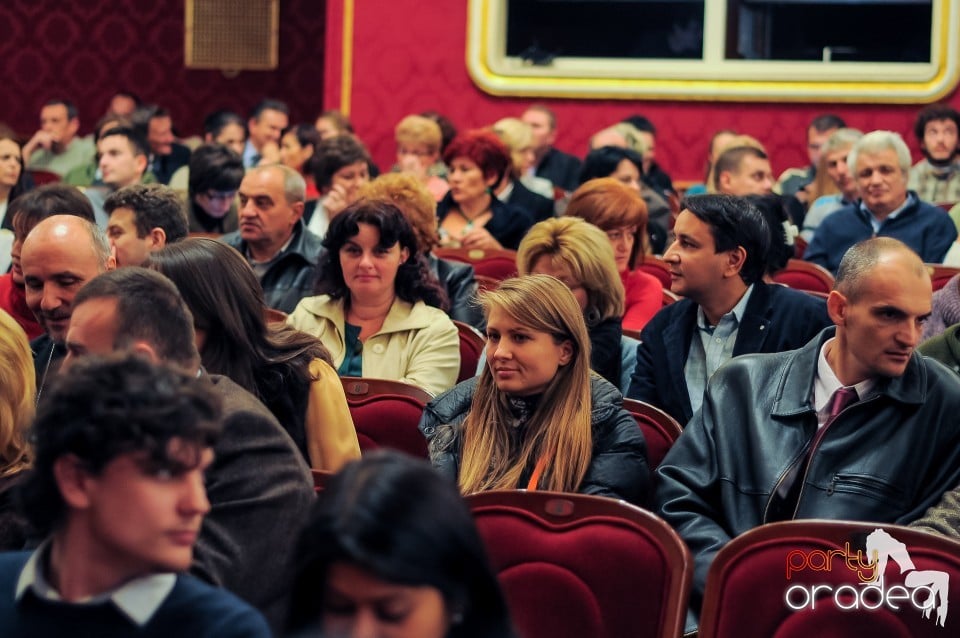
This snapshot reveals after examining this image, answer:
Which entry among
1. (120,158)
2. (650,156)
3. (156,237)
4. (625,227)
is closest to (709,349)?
(625,227)

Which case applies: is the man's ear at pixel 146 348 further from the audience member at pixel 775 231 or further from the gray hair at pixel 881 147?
the gray hair at pixel 881 147

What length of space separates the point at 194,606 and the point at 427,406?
65.4 inches

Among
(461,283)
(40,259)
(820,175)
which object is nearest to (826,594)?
(40,259)

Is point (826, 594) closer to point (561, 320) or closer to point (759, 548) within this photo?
point (759, 548)

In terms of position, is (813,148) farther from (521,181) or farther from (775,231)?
(775,231)

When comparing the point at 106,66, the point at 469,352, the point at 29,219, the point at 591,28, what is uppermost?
Answer: the point at 591,28

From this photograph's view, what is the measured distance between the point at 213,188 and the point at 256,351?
3792mm

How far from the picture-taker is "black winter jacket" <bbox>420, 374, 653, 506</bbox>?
122 inches

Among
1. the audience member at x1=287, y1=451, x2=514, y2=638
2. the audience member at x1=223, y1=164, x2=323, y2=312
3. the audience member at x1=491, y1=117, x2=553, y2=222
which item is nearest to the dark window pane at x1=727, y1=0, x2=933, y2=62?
the audience member at x1=491, y1=117, x2=553, y2=222

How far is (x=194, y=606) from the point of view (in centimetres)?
176

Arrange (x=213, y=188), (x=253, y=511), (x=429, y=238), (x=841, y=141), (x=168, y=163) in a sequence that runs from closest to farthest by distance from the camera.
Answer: (x=253, y=511)
(x=429, y=238)
(x=213, y=188)
(x=841, y=141)
(x=168, y=163)

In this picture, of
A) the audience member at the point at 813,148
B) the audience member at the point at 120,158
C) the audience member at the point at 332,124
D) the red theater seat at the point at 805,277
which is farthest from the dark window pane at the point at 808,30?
the red theater seat at the point at 805,277

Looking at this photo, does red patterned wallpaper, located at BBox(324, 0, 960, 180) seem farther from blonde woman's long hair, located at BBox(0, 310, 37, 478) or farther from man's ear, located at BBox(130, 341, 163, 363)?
man's ear, located at BBox(130, 341, 163, 363)

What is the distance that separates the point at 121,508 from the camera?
171 centimetres
